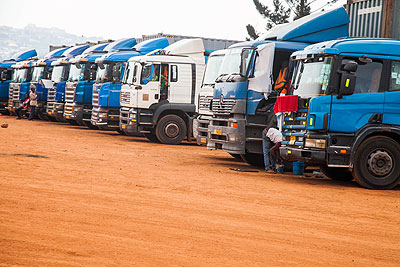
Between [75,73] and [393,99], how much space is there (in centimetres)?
1886

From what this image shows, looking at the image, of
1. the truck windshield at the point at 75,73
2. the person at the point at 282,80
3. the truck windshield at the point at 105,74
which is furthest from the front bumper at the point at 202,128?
the truck windshield at the point at 75,73

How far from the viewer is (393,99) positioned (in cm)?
1275

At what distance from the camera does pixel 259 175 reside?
1452 centimetres

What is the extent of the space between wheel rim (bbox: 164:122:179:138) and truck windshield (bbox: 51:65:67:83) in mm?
10313

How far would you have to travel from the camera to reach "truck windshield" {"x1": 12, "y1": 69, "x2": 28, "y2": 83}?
3691 cm

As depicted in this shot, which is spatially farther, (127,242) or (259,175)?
(259,175)

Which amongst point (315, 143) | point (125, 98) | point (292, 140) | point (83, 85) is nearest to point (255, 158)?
point (292, 140)

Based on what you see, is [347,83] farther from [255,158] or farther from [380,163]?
[255,158]

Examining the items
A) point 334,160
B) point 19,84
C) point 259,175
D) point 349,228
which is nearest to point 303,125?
point 334,160

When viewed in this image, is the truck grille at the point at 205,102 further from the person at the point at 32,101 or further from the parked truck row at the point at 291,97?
the person at the point at 32,101

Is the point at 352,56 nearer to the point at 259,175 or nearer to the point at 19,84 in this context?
the point at 259,175

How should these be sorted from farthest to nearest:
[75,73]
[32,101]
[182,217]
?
1. [32,101]
2. [75,73]
3. [182,217]

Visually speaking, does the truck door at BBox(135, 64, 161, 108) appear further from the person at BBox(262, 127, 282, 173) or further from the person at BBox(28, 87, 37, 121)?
the person at BBox(28, 87, 37, 121)

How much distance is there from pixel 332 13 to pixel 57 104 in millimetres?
18054
